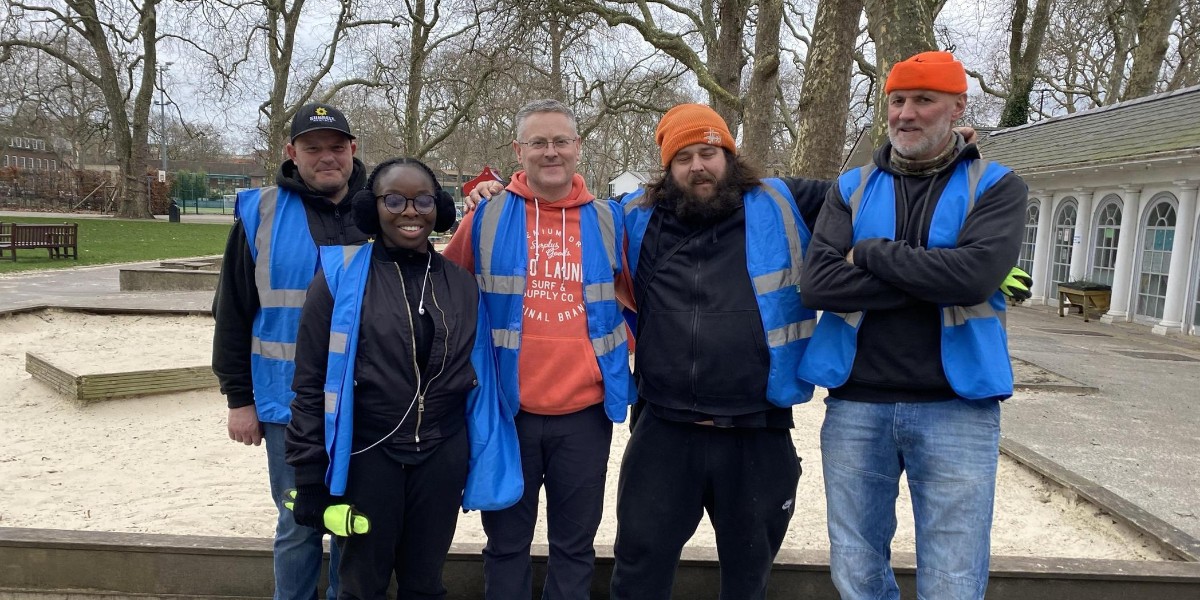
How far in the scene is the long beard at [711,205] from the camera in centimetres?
269

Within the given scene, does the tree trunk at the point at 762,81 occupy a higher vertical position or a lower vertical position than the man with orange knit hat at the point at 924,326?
higher

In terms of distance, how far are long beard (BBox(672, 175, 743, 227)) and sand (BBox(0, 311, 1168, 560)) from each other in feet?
7.27

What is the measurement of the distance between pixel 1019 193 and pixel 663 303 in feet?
3.88

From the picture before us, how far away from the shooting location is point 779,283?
2621mm

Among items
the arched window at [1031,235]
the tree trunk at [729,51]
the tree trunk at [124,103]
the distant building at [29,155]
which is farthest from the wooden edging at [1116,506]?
the distant building at [29,155]

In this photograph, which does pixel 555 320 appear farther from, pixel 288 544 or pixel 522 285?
pixel 288 544

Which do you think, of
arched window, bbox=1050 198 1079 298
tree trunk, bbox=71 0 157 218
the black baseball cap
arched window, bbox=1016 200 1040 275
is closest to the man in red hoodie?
the black baseball cap

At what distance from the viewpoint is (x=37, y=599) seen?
3.14m

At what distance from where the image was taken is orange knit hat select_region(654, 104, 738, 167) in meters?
2.72

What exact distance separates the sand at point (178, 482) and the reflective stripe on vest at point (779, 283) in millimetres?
1939

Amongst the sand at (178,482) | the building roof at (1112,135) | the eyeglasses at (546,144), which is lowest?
the sand at (178,482)

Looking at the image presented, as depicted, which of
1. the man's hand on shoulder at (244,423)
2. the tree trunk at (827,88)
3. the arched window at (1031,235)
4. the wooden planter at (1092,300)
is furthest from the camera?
the arched window at (1031,235)

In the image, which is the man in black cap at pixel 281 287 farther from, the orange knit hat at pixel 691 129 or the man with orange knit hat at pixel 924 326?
the man with orange knit hat at pixel 924 326

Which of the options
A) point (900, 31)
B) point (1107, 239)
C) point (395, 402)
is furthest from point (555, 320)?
point (1107, 239)
